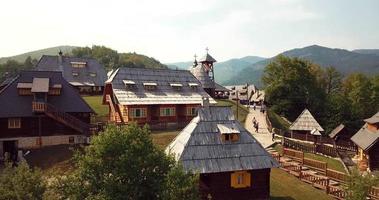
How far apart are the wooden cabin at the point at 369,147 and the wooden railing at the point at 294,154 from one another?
9967 millimetres

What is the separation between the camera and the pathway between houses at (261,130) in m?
44.1

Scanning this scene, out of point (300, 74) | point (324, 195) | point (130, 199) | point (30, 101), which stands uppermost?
point (300, 74)

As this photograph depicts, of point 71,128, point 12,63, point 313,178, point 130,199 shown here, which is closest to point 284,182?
point 313,178

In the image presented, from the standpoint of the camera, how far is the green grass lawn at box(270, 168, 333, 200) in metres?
27.3

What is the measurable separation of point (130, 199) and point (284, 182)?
1674 cm

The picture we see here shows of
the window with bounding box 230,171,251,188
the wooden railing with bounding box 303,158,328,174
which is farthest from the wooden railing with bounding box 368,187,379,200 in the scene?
the window with bounding box 230,171,251,188

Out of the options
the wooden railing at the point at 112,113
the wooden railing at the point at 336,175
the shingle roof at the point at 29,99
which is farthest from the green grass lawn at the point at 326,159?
the shingle roof at the point at 29,99

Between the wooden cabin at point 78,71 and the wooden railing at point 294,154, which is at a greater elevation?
the wooden cabin at point 78,71

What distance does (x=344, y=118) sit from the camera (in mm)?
66562

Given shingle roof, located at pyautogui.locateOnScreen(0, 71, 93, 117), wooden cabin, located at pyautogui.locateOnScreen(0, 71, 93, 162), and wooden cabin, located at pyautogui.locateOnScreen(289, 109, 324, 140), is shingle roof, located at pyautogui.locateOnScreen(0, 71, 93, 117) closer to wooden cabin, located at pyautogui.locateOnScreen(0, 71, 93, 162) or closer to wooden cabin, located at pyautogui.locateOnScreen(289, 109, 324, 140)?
wooden cabin, located at pyautogui.locateOnScreen(0, 71, 93, 162)

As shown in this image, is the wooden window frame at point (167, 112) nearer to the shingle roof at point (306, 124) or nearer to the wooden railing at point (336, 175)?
the shingle roof at point (306, 124)

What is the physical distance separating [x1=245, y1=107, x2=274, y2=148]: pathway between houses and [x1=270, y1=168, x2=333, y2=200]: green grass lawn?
420 inches

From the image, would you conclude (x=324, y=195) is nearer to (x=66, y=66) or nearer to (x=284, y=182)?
(x=284, y=182)

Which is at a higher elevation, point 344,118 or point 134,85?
point 134,85
